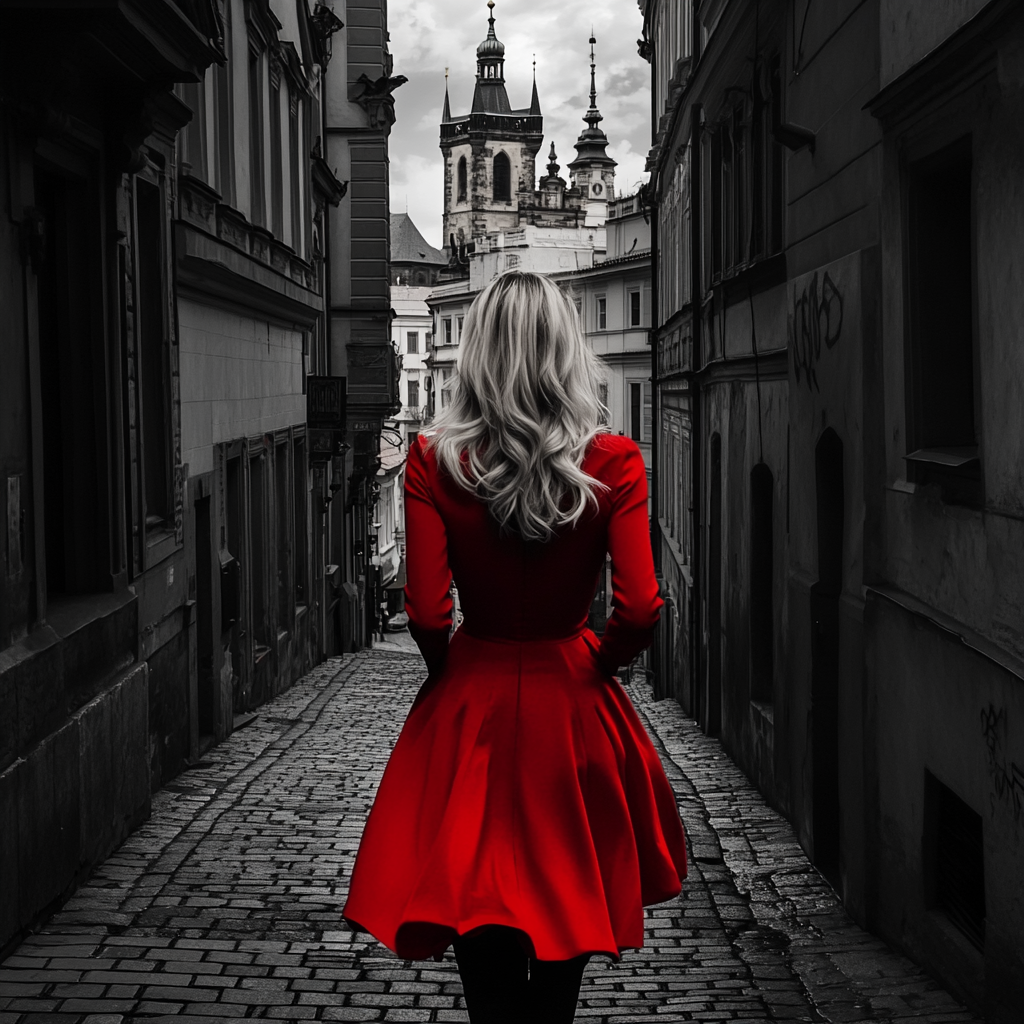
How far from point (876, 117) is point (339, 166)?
73.9 feet

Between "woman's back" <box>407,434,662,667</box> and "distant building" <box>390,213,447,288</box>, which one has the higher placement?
"distant building" <box>390,213,447,288</box>

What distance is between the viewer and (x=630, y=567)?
3.48 m

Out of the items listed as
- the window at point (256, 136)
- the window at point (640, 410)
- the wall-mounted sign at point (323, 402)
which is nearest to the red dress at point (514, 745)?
the window at point (256, 136)

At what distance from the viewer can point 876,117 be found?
6.86 metres

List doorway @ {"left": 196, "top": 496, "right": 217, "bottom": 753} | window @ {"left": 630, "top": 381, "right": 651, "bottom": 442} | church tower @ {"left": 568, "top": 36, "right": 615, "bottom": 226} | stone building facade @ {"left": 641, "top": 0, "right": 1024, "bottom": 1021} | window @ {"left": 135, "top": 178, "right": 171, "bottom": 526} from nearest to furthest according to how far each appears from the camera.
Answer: stone building facade @ {"left": 641, "top": 0, "right": 1024, "bottom": 1021}
window @ {"left": 135, "top": 178, "right": 171, "bottom": 526}
doorway @ {"left": 196, "top": 496, "right": 217, "bottom": 753}
window @ {"left": 630, "top": 381, "right": 651, "bottom": 442}
church tower @ {"left": 568, "top": 36, "right": 615, "bottom": 226}

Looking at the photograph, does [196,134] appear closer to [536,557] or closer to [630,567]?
[536,557]

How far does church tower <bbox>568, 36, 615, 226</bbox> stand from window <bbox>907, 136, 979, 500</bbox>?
12163 cm

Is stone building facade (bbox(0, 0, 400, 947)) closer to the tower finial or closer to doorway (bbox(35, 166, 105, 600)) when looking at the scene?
doorway (bbox(35, 166, 105, 600))

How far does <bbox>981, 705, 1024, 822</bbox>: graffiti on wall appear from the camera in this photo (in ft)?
16.0

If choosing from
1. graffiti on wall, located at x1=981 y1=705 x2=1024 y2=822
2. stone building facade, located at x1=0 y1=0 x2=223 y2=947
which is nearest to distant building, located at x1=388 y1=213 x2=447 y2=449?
stone building facade, located at x1=0 y1=0 x2=223 y2=947

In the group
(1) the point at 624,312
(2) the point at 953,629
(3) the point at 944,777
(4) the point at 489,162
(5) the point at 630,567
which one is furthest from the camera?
(4) the point at 489,162

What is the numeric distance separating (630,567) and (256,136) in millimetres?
14110

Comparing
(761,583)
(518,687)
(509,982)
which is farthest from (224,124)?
(509,982)

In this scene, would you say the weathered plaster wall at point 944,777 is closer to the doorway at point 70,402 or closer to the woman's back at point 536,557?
the woman's back at point 536,557
